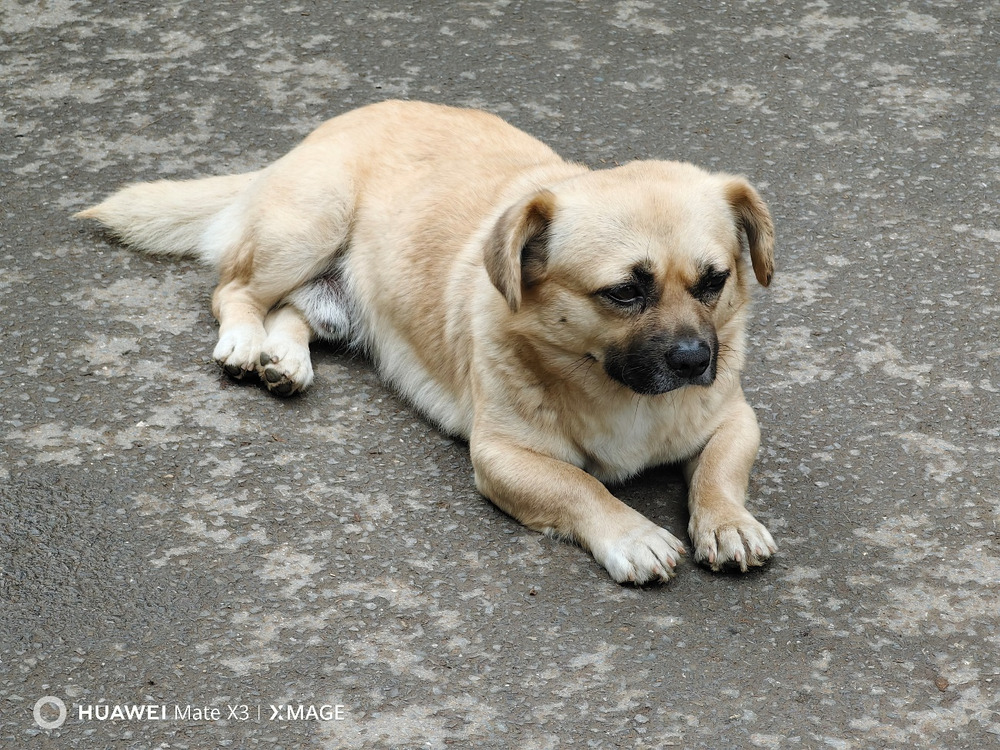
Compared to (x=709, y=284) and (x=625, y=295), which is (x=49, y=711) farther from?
(x=709, y=284)

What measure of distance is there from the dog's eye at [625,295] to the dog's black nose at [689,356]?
172 mm

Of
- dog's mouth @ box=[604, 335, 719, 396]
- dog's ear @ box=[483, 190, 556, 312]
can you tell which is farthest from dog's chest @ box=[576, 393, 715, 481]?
dog's ear @ box=[483, 190, 556, 312]

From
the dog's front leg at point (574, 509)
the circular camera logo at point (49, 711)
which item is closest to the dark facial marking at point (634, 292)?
the dog's front leg at point (574, 509)

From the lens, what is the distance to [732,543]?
314cm

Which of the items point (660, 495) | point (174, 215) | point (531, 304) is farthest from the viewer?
point (174, 215)

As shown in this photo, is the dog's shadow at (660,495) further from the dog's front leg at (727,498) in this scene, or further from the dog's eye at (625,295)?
the dog's eye at (625,295)

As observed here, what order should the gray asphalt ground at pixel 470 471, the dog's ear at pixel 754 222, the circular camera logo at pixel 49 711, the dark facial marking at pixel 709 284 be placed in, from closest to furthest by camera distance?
1. the circular camera logo at pixel 49 711
2. the gray asphalt ground at pixel 470 471
3. the dark facial marking at pixel 709 284
4. the dog's ear at pixel 754 222

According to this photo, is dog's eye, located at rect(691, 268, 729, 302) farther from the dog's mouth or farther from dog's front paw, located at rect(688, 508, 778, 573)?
dog's front paw, located at rect(688, 508, 778, 573)

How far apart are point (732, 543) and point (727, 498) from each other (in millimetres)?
196

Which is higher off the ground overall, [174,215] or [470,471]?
[174,215]

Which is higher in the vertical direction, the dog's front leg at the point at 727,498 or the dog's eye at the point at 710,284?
the dog's eye at the point at 710,284

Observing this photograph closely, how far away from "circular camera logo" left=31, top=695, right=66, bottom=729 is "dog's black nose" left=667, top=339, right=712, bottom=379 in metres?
1.69

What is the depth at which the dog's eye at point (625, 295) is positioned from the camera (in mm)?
3158

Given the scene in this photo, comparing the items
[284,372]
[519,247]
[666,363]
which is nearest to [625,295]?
[666,363]
